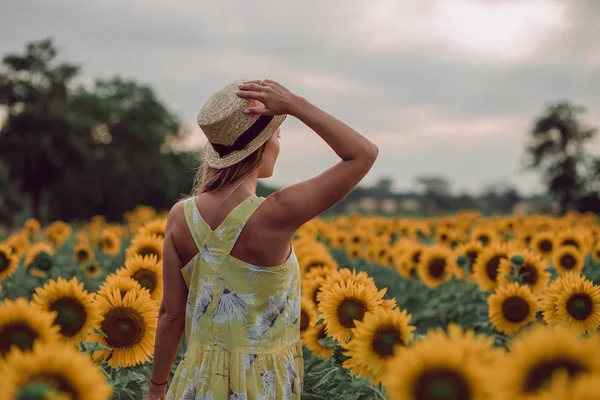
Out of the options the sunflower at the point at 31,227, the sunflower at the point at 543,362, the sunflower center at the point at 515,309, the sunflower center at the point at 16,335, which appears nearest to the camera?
the sunflower at the point at 543,362

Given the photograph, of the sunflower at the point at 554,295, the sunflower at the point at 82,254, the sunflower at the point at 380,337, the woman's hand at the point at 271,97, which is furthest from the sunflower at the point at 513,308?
the sunflower at the point at 82,254

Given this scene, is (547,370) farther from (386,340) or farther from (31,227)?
(31,227)

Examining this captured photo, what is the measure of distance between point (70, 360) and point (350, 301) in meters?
1.74

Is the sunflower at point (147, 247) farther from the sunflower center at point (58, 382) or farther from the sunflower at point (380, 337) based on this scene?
the sunflower center at point (58, 382)

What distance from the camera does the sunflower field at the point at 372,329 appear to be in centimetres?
158

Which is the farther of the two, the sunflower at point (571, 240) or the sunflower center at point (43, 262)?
the sunflower at point (571, 240)

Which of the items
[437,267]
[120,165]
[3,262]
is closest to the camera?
[3,262]

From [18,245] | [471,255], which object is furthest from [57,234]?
[471,255]

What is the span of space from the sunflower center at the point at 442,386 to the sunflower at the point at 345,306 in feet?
4.88

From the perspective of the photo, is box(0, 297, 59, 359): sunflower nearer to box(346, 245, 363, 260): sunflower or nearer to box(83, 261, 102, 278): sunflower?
box(83, 261, 102, 278): sunflower

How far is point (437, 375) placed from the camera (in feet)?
5.26

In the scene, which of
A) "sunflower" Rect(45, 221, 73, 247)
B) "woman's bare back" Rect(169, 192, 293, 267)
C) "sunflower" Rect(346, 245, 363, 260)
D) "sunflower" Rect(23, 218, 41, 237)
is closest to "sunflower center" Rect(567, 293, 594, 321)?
"woman's bare back" Rect(169, 192, 293, 267)

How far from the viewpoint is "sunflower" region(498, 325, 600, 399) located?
60.6 inches

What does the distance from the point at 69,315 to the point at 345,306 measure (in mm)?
1356
